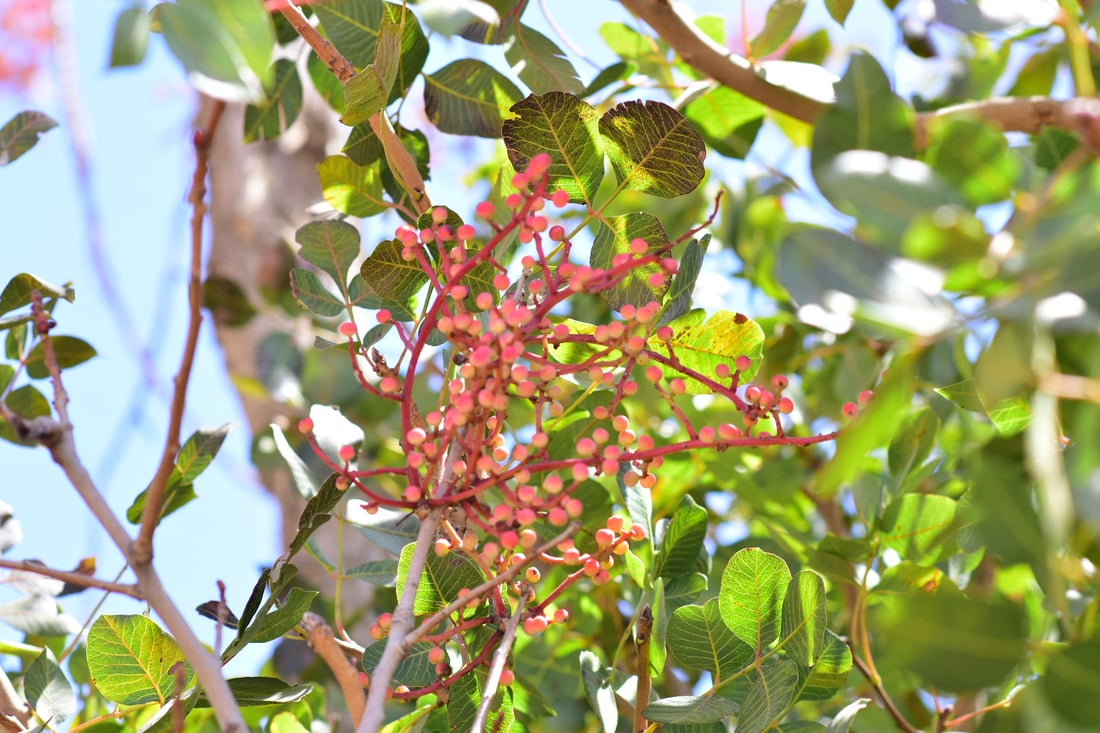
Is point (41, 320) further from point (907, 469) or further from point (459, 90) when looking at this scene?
point (907, 469)

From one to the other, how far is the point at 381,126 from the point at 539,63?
0.20 meters

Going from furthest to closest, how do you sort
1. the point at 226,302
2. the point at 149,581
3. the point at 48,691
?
the point at 226,302
the point at 48,691
the point at 149,581

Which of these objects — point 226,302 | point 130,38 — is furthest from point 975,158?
point 226,302

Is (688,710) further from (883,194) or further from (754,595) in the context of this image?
(883,194)

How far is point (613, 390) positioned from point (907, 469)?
295mm

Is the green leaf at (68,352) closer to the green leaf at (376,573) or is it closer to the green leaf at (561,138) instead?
the green leaf at (376,573)

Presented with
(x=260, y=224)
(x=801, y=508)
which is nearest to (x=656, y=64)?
(x=801, y=508)

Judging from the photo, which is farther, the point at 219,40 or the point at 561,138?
the point at 561,138

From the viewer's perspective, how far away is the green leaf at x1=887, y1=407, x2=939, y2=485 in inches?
35.0

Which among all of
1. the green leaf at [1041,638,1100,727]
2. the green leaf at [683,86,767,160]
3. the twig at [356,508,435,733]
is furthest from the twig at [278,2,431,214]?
the green leaf at [1041,638,1100,727]

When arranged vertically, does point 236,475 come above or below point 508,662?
below

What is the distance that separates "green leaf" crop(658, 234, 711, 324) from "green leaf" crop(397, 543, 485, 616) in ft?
0.66

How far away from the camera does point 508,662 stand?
66 centimetres

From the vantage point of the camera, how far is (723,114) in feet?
3.28
